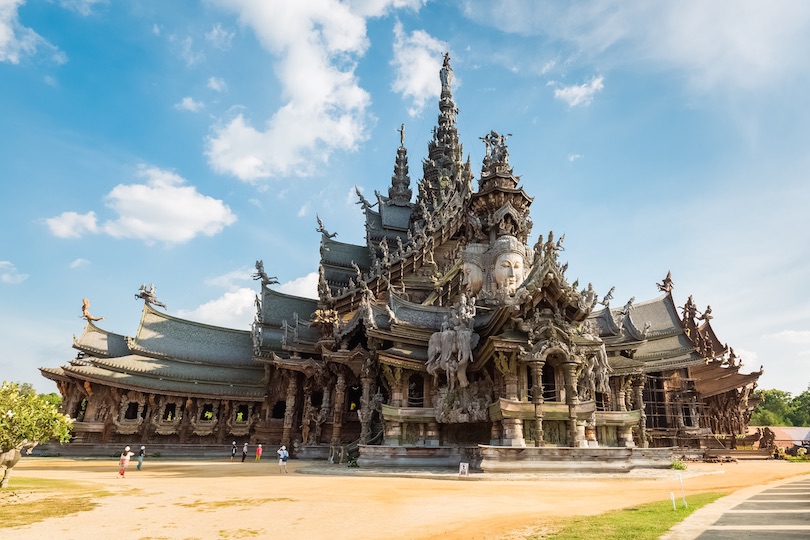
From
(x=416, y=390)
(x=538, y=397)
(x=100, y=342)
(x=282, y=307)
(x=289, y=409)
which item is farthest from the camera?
(x=282, y=307)

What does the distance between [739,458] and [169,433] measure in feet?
113

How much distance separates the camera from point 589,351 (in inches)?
729

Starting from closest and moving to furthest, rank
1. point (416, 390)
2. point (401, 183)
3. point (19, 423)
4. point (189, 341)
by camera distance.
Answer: point (19, 423), point (416, 390), point (189, 341), point (401, 183)

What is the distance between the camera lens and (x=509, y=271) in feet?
75.6

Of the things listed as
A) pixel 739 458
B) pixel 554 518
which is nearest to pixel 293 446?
pixel 554 518

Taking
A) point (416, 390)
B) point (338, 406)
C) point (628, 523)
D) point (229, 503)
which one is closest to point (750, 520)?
point (628, 523)

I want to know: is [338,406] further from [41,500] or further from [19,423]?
[41,500]

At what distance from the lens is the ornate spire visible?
48344 mm

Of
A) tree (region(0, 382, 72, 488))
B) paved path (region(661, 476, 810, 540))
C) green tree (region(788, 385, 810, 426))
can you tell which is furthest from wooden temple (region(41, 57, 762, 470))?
green tree (region(788, 385, 810, 426))

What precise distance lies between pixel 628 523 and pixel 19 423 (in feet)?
47.2

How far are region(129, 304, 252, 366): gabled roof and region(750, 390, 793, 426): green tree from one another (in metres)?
73.4

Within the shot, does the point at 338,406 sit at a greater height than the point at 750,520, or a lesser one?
greater

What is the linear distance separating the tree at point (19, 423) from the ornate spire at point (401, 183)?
3710 centimetres

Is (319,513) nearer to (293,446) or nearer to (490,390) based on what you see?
(490,390)
